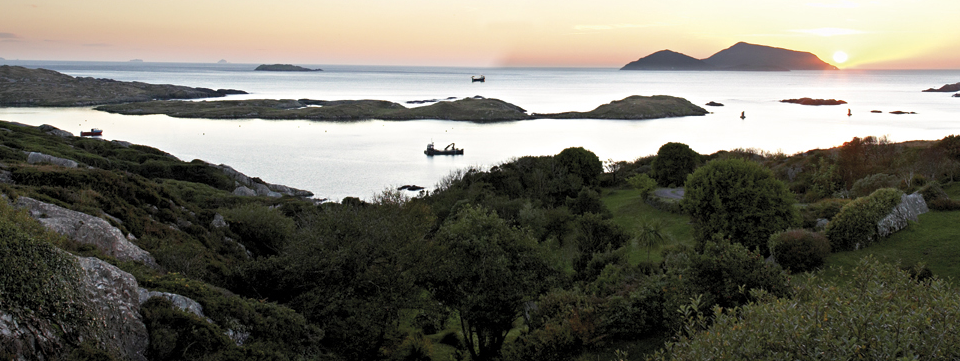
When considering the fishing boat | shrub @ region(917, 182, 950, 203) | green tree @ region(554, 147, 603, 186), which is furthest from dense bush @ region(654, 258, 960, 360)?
the fishing boat

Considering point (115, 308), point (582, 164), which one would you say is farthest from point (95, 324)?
point (582, 164)

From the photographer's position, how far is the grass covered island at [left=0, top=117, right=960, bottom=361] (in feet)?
32.4

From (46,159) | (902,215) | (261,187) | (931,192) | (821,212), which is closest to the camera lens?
(902,215)

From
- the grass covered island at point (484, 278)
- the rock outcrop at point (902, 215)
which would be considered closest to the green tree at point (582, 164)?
the grass covered island at point (484, 278)

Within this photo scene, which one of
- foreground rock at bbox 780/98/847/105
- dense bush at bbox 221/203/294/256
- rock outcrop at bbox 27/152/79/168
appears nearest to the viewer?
dense bush at bbox 221/203/294/256

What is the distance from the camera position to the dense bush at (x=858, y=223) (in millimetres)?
22719

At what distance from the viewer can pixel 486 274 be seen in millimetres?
19500

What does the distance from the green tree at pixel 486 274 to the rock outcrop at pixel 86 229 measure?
36.0 feet

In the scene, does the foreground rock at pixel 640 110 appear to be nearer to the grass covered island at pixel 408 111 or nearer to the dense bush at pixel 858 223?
the grass covered island at pixel 408 111

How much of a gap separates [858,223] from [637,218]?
16.3 meters

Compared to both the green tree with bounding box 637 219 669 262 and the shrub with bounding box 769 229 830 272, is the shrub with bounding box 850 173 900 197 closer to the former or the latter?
the shrub with bounding box 769 229 830 272

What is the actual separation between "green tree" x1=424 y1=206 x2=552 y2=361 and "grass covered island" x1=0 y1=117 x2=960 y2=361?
78 millimetres

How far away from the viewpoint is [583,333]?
696 inches

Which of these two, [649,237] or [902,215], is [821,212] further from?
[649,237]
